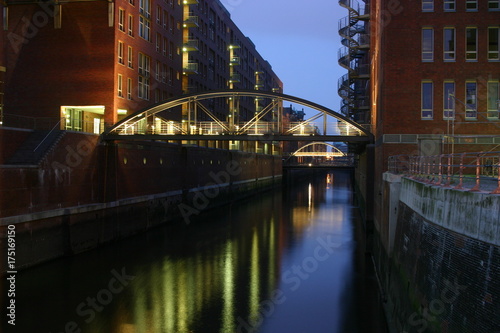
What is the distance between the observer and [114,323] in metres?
13.1

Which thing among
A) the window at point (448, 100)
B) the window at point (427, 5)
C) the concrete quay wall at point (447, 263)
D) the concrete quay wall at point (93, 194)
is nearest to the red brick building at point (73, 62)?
the concrete quay wall at point (93, 194)

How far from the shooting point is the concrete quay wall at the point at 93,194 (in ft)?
58.7

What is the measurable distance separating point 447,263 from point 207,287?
10431mm

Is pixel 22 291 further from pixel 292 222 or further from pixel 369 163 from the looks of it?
pixel 292 222

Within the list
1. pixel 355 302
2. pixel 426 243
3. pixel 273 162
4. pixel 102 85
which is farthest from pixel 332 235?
pixel 273 162

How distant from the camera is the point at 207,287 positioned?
16734mm

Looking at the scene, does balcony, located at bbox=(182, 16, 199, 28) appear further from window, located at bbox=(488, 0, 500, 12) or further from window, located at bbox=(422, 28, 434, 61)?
window, located at bbox=(488, 0, 500, 12)

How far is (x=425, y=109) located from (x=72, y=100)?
21.4 metres

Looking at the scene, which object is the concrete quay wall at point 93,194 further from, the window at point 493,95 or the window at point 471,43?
the window at point 493,95

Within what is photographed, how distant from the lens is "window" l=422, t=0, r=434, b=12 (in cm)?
2131

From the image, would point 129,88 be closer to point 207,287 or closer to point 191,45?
point 191,45

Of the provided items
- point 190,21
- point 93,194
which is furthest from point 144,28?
point 93,194

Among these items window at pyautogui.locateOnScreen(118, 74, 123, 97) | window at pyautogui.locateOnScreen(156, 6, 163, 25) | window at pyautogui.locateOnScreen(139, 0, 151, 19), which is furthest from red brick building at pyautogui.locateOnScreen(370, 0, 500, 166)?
window at pyautogui.locateOnScreen(156, 6, 163, 25)

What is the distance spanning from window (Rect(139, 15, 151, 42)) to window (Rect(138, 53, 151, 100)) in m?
1.45
